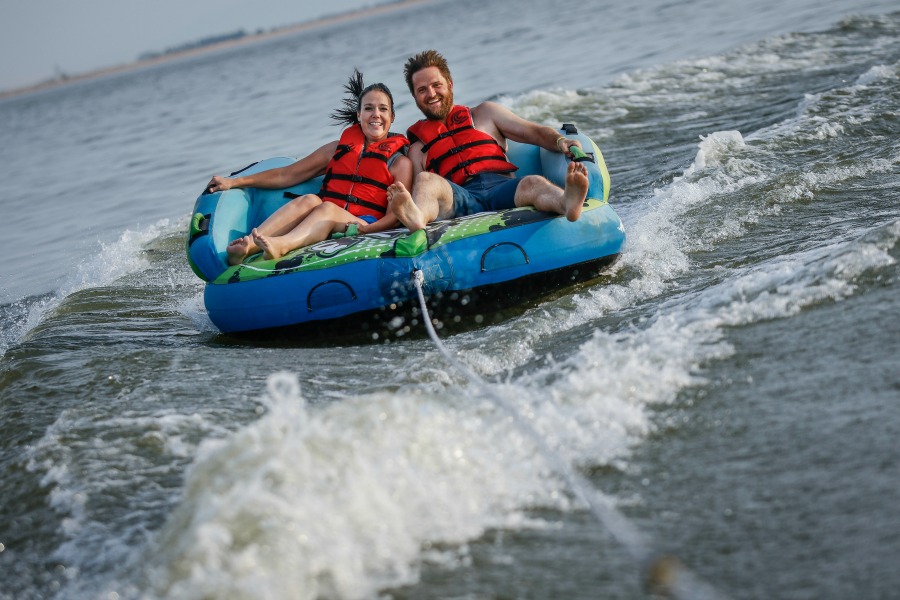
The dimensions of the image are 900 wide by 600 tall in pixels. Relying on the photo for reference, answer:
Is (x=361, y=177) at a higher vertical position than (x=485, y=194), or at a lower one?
higher

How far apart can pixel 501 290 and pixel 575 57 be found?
11.4m

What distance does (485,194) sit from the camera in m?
5.00

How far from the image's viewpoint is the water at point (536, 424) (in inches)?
87.2

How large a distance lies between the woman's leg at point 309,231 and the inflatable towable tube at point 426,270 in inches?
3.8

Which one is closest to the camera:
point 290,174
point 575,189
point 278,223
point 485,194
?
point 575,189

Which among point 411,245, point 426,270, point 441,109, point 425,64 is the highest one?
point 425,64

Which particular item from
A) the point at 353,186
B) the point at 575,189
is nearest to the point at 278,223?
the point at 353,186

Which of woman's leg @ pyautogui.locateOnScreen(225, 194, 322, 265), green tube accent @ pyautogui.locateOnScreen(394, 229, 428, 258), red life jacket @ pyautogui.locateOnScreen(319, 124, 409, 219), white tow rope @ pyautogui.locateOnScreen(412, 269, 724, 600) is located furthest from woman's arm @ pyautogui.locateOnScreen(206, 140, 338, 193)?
white tow rope @ pyautogui.locateOnScreen(412, 269, 724, 600)

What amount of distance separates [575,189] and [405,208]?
0.78 m

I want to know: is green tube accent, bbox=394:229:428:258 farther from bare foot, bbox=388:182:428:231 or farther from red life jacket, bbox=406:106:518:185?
red life jacket, bbox=406:106:518:185

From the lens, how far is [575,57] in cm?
1498

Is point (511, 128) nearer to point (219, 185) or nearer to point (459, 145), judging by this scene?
point (459, 145)

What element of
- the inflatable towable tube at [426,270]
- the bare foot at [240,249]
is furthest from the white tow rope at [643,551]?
the bare foot at [240,249]

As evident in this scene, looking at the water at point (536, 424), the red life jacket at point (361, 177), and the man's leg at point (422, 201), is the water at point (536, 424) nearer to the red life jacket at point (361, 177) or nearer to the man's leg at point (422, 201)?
the man's leg at point (422, 201)
